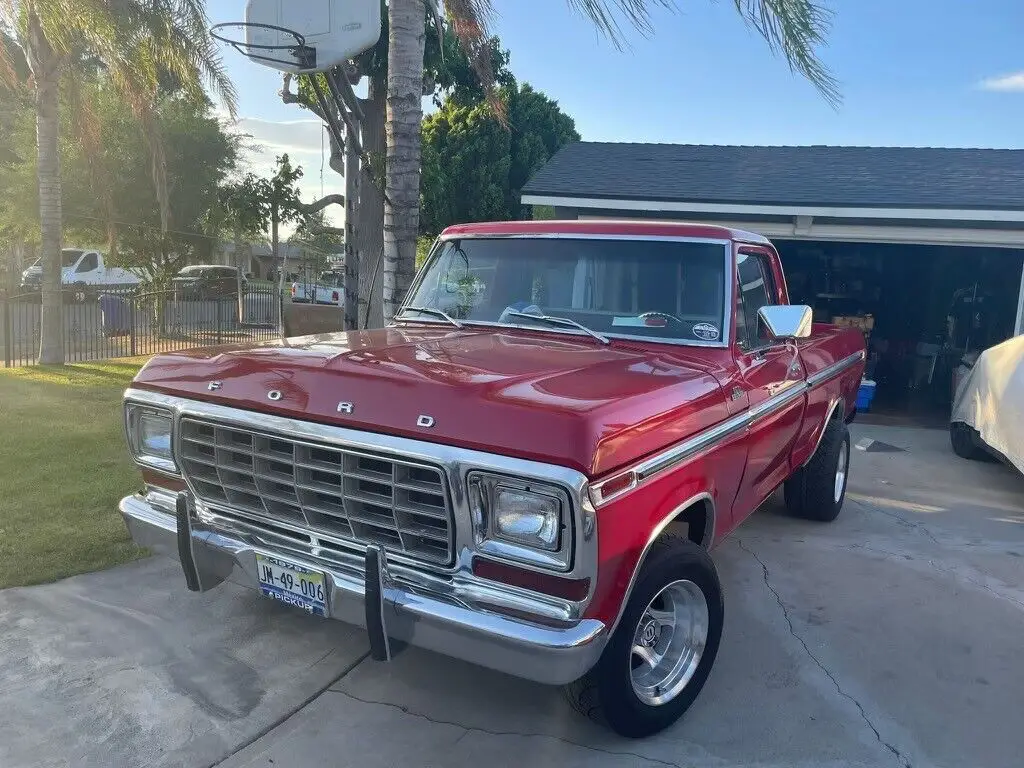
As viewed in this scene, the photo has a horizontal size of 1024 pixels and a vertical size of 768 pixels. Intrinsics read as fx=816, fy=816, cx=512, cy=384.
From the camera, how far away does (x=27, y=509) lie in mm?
5449

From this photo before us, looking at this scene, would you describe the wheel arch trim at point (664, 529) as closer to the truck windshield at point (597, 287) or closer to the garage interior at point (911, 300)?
the truck windshield at point (597, 287)

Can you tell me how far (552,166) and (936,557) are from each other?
8.13 meters

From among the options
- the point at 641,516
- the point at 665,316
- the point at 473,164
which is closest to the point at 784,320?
the point at 665,316

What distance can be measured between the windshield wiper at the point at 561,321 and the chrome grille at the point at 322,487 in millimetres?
1390

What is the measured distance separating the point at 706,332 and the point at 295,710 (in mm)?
2453

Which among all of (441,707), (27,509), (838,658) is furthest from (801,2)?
(27,509)

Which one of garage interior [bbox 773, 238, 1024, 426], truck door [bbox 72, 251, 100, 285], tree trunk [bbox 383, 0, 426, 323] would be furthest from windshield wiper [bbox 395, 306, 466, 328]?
truck door [bbox 72, 251, 100, 285]

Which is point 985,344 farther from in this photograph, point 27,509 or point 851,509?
point 27,509

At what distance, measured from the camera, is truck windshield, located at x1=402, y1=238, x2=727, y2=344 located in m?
3.96

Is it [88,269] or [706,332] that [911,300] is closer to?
[706,332]

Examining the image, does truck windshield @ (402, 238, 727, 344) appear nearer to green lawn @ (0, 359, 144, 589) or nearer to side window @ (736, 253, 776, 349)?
side window @ (736, 253, 776, 349)

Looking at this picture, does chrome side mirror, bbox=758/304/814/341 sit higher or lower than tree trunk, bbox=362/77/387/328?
lower

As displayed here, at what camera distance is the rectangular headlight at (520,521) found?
255 centimetres

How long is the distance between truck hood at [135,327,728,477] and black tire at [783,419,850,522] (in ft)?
7.91
